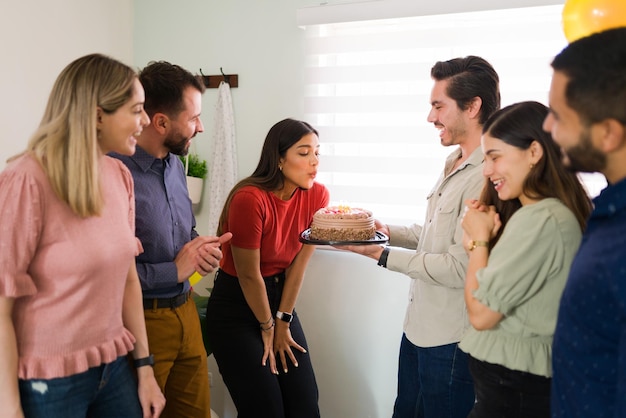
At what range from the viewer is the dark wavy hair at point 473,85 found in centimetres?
199

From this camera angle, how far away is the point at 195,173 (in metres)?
3.17

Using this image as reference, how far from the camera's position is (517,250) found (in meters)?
1.32

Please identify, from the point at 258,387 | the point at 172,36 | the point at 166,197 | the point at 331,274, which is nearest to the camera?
the point at 166,197

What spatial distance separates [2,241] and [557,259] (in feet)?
4.16

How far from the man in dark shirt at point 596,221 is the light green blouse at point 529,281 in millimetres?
181

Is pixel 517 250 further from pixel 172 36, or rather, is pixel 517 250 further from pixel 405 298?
pixel 172 36

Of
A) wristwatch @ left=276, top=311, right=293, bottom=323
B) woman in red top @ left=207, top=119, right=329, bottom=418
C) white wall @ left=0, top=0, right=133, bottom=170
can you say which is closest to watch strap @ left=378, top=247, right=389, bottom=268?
woman in red top @ left=207, top=119, right=329, bottom=418

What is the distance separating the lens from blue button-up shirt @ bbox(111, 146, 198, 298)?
1.87m

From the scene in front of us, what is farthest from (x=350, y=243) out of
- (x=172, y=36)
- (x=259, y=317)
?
(x=172, y=36)

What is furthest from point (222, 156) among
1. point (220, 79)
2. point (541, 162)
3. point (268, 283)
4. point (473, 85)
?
point (541, 162)

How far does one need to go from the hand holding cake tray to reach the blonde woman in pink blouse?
90 cm

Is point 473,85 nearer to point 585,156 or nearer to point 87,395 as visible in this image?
point 585,156

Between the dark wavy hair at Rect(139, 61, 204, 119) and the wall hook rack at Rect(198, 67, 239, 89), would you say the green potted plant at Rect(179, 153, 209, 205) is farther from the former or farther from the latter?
the dark wavy hair at Rect(139, 61, 204, 119)

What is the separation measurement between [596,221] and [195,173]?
2403mm
